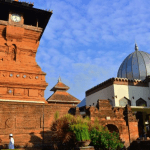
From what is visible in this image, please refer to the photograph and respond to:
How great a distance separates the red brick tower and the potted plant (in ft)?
27.7

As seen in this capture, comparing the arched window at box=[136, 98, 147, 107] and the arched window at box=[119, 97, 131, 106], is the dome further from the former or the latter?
the arched window at box=[119, 97, 131, 106]

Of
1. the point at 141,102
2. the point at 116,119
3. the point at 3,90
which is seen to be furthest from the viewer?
the point at 141,102

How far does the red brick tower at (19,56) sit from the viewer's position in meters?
18.5

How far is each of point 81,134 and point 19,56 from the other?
12348 mm

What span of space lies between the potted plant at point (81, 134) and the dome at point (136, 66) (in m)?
22.3

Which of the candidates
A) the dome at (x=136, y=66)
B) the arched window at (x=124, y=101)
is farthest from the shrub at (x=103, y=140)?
the dome at (x=136, y=66)

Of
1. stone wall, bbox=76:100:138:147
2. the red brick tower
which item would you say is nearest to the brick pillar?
stone wall, bbox=76:100:138:147

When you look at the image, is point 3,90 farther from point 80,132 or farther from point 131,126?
point 131,126

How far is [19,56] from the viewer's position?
2012 cm

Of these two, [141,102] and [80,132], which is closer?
[80,132]

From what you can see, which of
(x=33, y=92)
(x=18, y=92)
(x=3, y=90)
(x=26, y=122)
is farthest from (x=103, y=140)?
(x=3, y=90)

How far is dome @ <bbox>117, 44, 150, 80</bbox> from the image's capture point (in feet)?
102

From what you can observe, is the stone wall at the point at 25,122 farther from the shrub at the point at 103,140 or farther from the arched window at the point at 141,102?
the arched window at the point at 141,102

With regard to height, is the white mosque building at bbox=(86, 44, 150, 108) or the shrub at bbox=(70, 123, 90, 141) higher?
the white mosque building at bbox=(86, 44, 150, 108)
